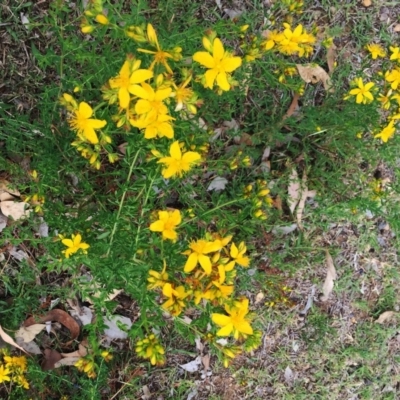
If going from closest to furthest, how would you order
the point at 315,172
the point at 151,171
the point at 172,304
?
the point at 172,304 < the point at 151,171 < the point at 315,172

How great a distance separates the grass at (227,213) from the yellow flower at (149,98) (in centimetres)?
37

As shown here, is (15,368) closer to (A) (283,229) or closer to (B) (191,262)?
(B) (191,262)

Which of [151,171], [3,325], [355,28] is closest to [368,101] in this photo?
[355,28]

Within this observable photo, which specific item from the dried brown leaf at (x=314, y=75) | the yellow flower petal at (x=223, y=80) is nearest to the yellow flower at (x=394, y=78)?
the dried brown leaf at (x=314, y=75)

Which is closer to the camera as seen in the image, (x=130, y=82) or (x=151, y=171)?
(x=130, y=82)

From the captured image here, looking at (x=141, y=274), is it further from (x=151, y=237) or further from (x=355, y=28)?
(x=355, y=28)

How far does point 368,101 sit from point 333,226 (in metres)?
1.37

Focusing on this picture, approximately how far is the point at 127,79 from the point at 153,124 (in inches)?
8.5

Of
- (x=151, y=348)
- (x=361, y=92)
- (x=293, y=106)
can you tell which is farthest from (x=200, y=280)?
(x=293, y=106)

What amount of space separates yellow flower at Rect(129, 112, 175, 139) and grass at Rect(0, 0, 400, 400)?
0.27 meters

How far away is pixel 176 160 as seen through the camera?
2.49m

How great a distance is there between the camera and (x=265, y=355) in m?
4.38

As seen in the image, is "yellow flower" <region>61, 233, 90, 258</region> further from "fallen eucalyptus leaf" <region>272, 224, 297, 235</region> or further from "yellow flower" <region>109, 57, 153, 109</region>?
"fallen eucalyptus leaf" <region>272, 224, 297, 235</region>

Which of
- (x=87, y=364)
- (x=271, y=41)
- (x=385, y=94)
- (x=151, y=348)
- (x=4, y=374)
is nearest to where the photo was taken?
(x=151, y=348)
